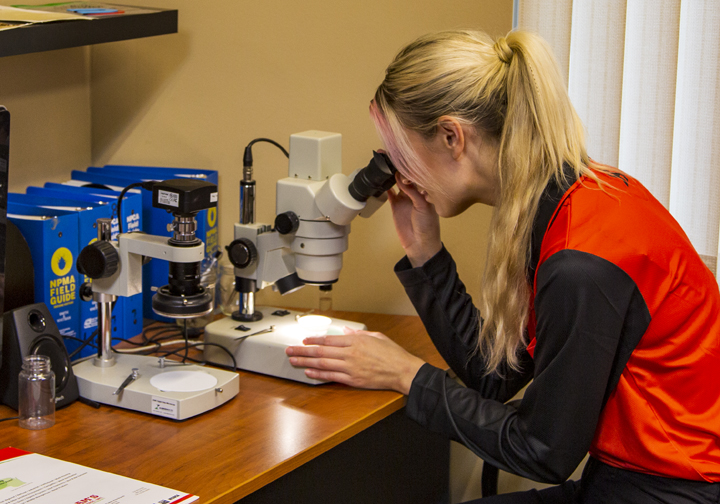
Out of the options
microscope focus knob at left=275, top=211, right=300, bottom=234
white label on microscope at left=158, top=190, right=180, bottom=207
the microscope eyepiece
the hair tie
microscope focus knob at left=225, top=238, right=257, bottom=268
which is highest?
the hair tie

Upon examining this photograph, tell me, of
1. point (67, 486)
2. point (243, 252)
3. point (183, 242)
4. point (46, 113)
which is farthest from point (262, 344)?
point (46, 113)

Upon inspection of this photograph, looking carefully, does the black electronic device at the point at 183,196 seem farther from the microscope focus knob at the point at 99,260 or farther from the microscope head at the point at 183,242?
the microscope focus knob at the point at 99,260

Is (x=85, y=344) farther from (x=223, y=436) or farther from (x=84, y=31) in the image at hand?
(x=84, y=31)

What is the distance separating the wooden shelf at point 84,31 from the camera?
137 centimetres

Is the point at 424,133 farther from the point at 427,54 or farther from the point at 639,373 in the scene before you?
the point at 639,373

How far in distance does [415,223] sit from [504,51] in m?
0.41

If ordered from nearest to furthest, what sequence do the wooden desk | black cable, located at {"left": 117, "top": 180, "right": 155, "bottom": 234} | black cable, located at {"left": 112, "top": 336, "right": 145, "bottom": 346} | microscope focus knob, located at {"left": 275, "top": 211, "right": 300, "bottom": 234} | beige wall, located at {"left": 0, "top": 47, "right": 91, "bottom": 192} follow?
1. the wooden desk
2. black cable, located at {"left": 117, "top": 180, "right": 155, "bottom": 234}
3. microscope focus knob, located at {"left": 275, "top": 211, "right": 300, "bottom": 234}
4. black cable, located at {"left": 112, "top": 336, "right": 145, "bottom": 346}
5. beige wall, located at {"left": 0, "top": 47, "right": 91, "bottom": 192}

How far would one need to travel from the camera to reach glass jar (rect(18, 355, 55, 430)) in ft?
3.86

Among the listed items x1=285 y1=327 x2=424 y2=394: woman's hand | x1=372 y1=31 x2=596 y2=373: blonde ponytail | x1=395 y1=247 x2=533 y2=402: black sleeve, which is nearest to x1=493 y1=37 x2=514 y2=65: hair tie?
x1=372 y1=31 x2=596 y2=373: blonde ponytail

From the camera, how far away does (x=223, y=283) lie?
5.73ft

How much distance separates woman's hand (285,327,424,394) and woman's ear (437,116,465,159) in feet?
1.30

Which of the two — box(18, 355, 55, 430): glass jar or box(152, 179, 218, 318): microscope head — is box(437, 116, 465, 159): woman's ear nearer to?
box(152, 179, 218, 318): microscope head

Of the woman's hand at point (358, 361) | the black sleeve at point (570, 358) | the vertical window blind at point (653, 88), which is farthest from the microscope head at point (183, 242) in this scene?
the vertical window blind at point (653, 88)

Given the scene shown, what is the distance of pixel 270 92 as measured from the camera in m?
1.86
